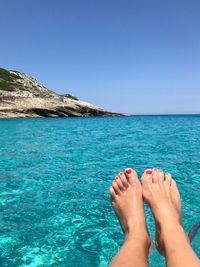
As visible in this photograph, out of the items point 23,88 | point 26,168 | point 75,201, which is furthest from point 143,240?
point 23,88

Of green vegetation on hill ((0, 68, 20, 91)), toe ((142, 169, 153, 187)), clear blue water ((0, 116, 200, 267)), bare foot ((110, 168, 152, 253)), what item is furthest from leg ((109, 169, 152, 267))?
green vegetation on hill ((0, 68, 20, 91))

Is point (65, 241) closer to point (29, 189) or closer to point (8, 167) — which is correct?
point (29, 189)

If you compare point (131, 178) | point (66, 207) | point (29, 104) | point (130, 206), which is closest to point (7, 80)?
point (29, 104)

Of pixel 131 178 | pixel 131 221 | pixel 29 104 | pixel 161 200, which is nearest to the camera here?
pixel 131 221

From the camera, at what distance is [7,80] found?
61.4 meters

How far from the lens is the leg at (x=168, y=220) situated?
2.37 meters

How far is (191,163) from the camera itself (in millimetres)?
8844

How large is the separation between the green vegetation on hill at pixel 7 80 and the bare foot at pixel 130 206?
173ft

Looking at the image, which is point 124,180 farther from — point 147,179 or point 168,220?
point 168,220

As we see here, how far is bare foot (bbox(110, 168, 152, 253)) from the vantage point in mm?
3139

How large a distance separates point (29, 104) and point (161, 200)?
1875 inches

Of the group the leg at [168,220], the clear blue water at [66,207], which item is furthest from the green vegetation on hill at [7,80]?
the leg at [168,220]

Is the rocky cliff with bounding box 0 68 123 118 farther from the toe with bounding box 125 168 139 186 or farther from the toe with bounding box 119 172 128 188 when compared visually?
the toe with bounding box 125 168 139 186

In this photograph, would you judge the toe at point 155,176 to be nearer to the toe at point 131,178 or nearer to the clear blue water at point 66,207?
the toe at point 131,178
